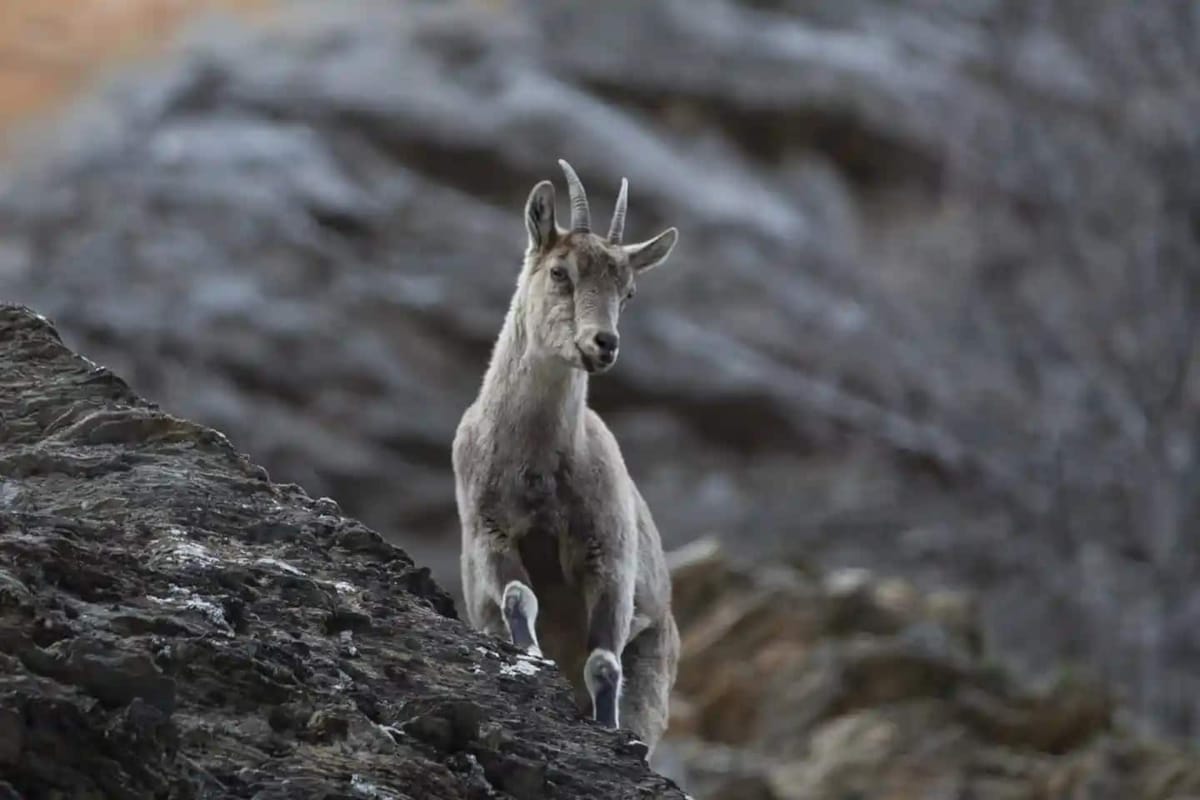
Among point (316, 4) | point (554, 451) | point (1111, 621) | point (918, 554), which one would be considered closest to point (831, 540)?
point (918, 554)

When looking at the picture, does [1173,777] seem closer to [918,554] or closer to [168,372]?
[918,554]

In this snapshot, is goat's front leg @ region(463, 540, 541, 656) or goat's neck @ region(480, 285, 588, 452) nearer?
goat's front leg @ region(463, 540, 541, 656)

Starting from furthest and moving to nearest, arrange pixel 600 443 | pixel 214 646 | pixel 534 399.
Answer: pixel 600 443 → pixel 534 399 → pixel 214 646

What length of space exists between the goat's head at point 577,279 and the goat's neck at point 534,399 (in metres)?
0.08

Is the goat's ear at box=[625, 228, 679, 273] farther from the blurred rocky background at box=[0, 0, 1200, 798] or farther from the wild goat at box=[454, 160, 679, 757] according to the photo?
the blurred rocky background at box=[0, 0, 1200, 798]

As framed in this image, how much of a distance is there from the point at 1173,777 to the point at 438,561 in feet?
37.9

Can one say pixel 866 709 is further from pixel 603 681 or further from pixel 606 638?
pixel 603 681

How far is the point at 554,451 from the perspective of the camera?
8.31 metres

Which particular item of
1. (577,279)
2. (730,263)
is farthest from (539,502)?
(730,263)

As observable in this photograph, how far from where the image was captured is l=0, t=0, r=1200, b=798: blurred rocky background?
26312 mm

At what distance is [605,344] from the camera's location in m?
8.26

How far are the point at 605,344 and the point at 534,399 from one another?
38 centimetres

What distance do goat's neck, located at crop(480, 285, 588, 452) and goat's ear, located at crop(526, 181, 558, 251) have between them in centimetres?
30

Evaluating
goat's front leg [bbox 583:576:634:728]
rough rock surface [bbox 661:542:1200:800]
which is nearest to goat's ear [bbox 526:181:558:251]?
goat's front leg [bbox 583:576:634:728]
